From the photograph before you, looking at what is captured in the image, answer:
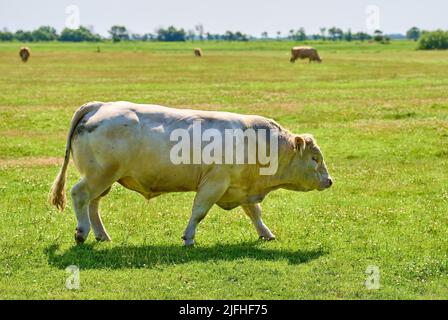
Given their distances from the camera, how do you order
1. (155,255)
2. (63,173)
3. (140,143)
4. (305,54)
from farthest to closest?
(305,54)
(63,173)
(140,143)
(155,255)

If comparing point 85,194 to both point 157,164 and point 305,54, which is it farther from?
point 305,54

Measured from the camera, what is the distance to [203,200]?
12.1 m

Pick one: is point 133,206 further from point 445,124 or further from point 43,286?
point 445,124

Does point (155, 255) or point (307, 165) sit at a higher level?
point (307, 165)

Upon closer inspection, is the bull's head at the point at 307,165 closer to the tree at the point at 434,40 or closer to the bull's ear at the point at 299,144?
the bull's ear at the point at 299,144

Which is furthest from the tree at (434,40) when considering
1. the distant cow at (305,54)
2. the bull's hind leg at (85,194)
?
the bull's hind leg at (85,194)

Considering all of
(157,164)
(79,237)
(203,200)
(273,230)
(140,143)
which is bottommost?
(273,230)

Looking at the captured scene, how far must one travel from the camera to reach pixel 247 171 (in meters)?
12.5

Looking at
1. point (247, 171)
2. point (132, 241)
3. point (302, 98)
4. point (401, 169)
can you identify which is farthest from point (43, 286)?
point (302, 98)

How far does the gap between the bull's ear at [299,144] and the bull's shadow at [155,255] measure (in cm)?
174

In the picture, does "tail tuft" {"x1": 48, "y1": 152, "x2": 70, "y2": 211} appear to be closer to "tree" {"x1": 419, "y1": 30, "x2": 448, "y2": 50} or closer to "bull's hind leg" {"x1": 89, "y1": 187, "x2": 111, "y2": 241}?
"bull's hind leg" {"x1": 89, "y1": 187, "x2": 111, "y2": 241}

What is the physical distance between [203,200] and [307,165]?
1932mm

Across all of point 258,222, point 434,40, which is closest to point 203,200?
point 258,222

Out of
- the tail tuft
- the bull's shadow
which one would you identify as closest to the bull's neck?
the bull's shadow
